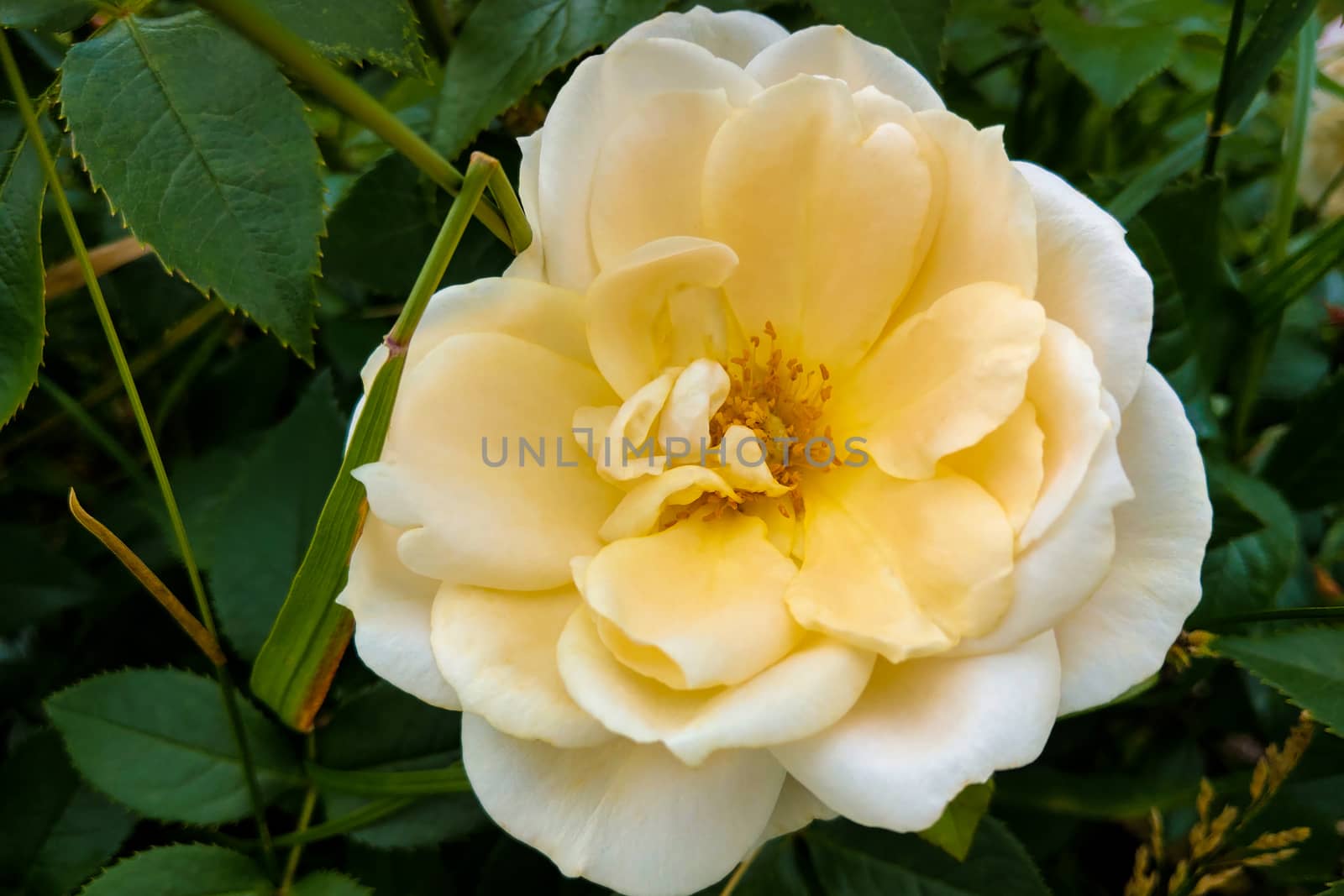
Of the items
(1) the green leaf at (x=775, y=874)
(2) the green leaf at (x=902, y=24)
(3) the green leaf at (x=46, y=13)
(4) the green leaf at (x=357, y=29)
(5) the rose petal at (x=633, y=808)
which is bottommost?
(1) the green leaf at (x=775, y=874)

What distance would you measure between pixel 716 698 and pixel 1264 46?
540mm

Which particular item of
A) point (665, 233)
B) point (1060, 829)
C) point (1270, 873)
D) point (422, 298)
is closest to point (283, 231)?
point (422, 298)

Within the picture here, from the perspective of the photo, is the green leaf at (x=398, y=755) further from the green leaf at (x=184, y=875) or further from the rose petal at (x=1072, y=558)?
the rose petal at (x=1072, y=558)

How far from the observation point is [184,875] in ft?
1.81

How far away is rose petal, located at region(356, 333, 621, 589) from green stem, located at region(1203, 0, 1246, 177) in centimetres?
46

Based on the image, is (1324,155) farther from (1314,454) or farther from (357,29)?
(357,29)

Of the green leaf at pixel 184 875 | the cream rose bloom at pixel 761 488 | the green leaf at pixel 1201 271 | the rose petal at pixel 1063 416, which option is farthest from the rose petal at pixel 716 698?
the green leaf at pixel 1201 271

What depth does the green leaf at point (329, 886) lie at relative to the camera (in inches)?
21.7

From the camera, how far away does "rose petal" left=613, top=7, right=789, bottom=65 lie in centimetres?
49

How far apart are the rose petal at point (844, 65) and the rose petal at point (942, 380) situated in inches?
4.3

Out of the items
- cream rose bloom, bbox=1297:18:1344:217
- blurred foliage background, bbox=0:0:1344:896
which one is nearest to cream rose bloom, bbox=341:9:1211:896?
blurred foliage background, bbox=0:0:1344:896

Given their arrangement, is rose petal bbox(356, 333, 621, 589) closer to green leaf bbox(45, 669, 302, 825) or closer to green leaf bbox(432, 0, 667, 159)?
green leaf bbox(432, 0, 667, 159)

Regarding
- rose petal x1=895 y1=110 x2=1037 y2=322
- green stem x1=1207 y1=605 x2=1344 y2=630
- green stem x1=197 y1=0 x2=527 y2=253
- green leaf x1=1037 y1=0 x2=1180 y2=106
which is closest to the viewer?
green stem x1=197 y1=0 x2=527 y2=253

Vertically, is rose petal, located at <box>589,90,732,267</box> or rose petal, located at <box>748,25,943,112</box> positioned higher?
rose petal, located at <box>748,25,943,112</box>
